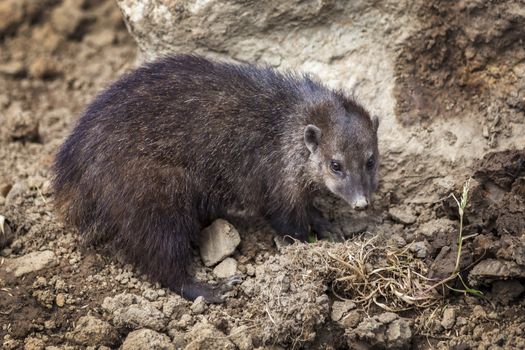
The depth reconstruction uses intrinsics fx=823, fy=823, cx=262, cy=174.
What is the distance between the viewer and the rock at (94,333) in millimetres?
6129

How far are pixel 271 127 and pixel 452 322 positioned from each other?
2.30 m

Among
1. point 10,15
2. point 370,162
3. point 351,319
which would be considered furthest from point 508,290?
point 10,15

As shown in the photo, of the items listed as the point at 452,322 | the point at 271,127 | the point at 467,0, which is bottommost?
the point at 452,322

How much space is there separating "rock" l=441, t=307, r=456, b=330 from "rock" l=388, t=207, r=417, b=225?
44.8 inches

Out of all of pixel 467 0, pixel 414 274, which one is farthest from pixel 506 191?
pixel 467 0

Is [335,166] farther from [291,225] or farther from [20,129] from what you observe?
[20,129]

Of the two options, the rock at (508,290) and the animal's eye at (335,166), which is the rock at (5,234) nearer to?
the animal's eye at (335,166)

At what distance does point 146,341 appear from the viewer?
19.7 ft

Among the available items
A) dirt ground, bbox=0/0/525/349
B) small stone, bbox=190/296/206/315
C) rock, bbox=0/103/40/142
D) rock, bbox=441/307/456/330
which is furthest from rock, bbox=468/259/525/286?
rock, bbox=0/103/40/142

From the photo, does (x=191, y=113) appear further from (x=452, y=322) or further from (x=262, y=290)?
(x=452, y=322)

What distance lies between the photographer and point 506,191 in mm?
6773


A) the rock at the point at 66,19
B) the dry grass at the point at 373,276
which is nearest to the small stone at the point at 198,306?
the dry grass at the point at 373,276

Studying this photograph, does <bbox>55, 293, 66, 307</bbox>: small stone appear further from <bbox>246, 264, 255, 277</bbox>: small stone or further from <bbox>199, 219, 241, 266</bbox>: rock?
<bbox>246, 264, 255, 277</bbox>: small stone

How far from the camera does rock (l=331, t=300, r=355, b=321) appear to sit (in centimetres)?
623
